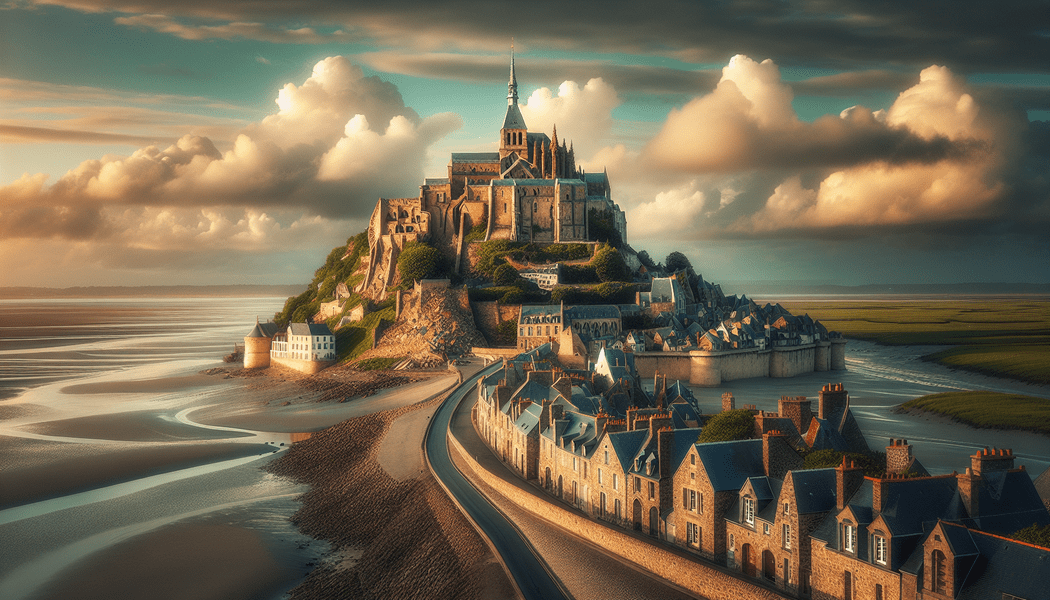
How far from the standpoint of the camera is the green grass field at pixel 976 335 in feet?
204

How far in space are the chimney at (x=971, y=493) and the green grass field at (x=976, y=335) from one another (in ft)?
167

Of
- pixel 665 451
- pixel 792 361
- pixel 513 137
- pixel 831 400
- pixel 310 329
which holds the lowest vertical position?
pixel 792 361

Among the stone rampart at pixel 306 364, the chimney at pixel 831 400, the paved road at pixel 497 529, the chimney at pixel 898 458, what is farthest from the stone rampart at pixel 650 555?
the stone rampart at pixel 306 364

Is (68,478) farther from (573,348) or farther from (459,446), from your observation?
(573,348)

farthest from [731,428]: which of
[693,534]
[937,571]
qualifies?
[937,571]

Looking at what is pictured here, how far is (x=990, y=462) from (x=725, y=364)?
46.6 m

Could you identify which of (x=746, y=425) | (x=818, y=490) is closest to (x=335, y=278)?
(x=746, y=425)

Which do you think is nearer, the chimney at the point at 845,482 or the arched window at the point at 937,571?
the arched window at the point at 937,571

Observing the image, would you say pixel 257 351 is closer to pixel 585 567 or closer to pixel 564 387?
pixel 564 387

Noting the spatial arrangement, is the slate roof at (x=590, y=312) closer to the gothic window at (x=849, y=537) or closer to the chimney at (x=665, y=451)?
the chimney at (x=665, y=451)

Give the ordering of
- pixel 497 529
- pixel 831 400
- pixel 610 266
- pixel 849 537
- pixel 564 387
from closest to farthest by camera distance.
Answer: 1. pixel 849 537
2. pixel 497 529
3. pixel 831 400
4. pixel 564 387
5. pixel 610 266

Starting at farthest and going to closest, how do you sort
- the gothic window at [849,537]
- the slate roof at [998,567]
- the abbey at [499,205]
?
the abbey at [499,205] → the gothic window at [849,537] → the slate roof at [998,567]

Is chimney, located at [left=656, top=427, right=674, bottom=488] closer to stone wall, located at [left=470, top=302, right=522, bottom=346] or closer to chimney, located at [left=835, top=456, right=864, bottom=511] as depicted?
chimney, located at [left=835, top=456, right=864, bottom=511]

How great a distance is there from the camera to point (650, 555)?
17406mm
